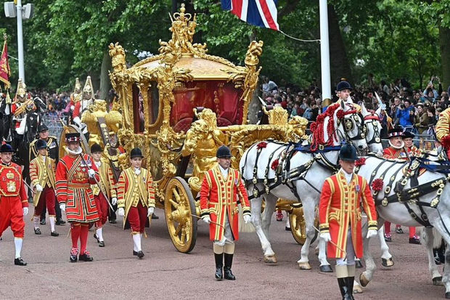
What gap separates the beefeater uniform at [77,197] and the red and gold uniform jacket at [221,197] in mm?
2105

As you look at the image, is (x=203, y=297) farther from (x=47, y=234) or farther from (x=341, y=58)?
(x=341, y=58)

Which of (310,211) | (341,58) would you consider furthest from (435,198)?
(341,58)

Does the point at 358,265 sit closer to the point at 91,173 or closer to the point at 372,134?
the point at 372,134

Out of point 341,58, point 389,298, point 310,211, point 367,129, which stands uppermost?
point 341,58

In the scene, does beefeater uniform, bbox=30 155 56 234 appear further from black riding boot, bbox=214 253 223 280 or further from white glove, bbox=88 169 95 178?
black riding boot, bbox=214 253 223 280

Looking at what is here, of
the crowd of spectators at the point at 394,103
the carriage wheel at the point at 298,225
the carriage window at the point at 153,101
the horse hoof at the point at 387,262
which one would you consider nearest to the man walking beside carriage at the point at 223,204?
the horse hoof at the point at 387,262

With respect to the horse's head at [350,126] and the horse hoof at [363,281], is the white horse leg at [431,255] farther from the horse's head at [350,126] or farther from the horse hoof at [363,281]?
Answer: the horse's head at [350,126]

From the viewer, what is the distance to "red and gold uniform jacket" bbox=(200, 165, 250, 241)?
11273mm

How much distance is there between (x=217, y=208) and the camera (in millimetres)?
11312

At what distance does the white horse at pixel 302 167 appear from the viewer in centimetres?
1152

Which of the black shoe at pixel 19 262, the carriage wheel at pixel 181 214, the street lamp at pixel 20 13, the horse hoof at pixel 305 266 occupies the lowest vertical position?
the horse hoof at pixel 305 266

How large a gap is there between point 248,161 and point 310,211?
5.15 ft

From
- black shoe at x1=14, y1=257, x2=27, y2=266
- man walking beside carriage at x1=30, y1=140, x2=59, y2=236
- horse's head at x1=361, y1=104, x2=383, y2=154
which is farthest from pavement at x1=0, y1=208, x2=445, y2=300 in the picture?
horse's head at x1=361, y1=104, x2=383, y2=154

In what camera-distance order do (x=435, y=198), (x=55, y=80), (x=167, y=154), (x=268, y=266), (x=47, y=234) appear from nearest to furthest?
(x=435, y=198) → (x=268, y=266) → (x=167, y=154) → (x=47, y=234) → (x=55, y=80)
